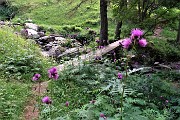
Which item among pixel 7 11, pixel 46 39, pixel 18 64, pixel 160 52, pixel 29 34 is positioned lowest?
pixel 160 52

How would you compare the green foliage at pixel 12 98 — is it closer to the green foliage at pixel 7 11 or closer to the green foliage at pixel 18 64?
the green foliage at pixel 18 64

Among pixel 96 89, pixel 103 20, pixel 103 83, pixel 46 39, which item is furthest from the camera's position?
pixel 46 39

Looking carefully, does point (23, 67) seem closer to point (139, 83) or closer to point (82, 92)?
point (82, 92)

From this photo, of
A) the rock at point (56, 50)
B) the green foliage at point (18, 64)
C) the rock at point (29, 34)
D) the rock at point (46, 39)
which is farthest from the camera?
the rock at point (46, 39)

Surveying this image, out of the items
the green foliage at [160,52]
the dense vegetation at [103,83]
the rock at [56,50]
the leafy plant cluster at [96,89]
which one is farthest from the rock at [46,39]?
the leafy plant cluster at [96,89]

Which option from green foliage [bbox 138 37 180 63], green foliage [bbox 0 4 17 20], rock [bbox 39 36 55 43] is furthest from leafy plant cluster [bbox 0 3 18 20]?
green foliage [bbox 138 37 180 63]

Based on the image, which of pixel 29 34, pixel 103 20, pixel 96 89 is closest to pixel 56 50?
pixel 103 20

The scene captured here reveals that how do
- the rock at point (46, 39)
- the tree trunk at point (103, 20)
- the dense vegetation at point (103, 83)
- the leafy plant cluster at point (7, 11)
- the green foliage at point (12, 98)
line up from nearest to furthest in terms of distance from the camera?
1. the dense vegetation at point (103, 83)
2. the green foliage at point (12, 98)
3. the tree trunk at point (103, 20)
4. the rock at point (46, 39)
5. the leafy plant cluster at point (7, 11)

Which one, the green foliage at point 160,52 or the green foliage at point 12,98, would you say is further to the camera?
the green foliage at point 160,52

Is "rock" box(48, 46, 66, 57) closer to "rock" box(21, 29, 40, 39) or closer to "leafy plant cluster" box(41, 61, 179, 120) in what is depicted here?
"rock" box(21, 29, 40, 39)

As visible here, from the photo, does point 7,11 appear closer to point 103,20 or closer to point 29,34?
point 29,34

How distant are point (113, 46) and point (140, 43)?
34.6 feet

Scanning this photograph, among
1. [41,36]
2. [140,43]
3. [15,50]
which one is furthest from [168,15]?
[140,43]

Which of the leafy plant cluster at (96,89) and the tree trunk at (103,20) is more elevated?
the tree trunk at (103,20)
